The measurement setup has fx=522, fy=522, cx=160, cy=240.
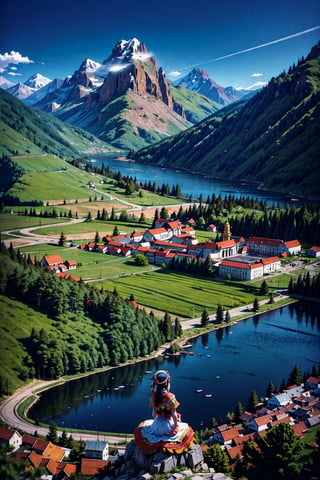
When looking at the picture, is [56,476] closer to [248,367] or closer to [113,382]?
[113,382]

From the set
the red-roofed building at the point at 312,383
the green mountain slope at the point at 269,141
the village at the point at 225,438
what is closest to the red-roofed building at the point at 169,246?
the red-roofed building at the point at 312,383

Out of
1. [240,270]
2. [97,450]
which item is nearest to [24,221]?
[240,270]

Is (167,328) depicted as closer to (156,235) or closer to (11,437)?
(11,437)

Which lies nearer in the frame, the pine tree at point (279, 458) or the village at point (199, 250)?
the pine tree at point (279, 458)

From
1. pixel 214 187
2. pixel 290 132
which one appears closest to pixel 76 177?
pixel 214 187

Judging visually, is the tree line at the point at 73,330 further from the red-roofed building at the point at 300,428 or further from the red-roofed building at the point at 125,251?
the red-roofed building at the point at 125,251

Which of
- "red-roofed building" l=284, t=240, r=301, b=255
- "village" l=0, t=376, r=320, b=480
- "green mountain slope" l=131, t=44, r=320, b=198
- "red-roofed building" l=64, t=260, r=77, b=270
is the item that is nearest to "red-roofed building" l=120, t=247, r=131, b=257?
"red-roofed building" l=64, t=260, r=77, b=270
